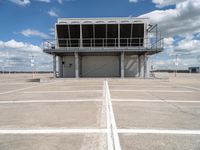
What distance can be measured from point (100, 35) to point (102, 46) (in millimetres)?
1554

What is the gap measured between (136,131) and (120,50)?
2194cm

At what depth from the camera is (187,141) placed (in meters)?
4.53

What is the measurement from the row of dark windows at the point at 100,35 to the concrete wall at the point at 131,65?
2.08m

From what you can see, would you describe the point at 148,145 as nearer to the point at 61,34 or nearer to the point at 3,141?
the point at 3,141

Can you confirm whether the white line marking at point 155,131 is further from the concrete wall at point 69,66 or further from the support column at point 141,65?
the concrete wall at point 69,66

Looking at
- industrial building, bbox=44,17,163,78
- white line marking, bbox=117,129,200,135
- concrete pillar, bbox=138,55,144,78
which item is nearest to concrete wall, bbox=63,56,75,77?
industrial building, bbox=44,17,163,78

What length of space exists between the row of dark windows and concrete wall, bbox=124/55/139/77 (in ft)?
6.84

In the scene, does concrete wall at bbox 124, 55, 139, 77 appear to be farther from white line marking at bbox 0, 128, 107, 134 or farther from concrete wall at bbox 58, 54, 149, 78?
white line marking at bbox 0, 128, 107, 134

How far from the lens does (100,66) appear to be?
102 feet

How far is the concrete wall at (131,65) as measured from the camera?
101 ft

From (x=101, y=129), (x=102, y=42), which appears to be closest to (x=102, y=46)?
(x=102, y=42)

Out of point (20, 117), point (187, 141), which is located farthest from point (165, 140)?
point (20, 117)

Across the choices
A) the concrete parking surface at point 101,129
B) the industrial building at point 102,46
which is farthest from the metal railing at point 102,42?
the concrete parking surface at point 101,129

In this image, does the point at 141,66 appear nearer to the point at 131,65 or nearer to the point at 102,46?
the point at 131,65
